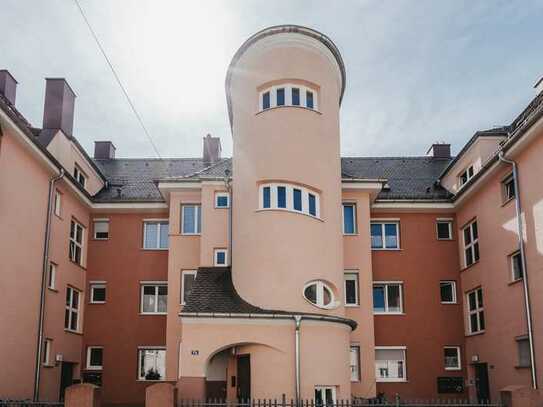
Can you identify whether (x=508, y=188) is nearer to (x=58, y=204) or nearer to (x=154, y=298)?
(x=154, y=298)

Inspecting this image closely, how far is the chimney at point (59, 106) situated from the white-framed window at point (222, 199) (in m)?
6.74

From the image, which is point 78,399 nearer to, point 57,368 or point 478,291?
point 57,368

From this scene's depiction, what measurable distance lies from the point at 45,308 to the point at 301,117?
1058 centimetres

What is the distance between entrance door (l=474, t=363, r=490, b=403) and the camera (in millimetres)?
21719

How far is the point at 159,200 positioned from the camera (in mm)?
25188

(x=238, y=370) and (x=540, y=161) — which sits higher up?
(x=540, y=161)

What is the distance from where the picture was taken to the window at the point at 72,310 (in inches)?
914

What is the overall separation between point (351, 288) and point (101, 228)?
10573 millimetres

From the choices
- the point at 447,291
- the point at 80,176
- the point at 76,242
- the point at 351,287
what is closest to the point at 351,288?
the point at 351,287

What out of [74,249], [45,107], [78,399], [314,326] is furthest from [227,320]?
[45,107]

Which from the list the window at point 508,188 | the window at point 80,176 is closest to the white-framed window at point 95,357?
the window at point 80,176

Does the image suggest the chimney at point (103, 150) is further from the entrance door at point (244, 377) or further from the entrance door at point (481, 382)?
the entrance door at point (481, 382)

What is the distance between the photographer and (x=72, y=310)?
936 inches

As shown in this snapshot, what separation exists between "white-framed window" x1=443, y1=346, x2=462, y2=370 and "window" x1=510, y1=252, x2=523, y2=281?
17.6 feet
